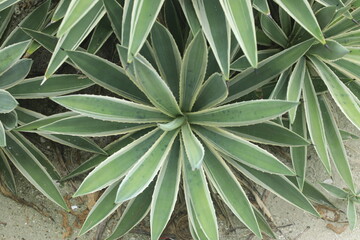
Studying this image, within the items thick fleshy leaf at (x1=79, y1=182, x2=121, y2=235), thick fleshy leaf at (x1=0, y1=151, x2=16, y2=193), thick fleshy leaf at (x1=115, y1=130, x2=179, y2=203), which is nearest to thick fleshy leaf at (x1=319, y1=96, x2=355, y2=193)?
thick fleshy leaf at (x1=115, y1=130, x2=179, y2=203)

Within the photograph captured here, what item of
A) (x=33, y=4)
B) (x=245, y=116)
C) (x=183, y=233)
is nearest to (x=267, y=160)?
(x=245, y=116)

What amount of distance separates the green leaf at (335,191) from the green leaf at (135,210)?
2.53 feet

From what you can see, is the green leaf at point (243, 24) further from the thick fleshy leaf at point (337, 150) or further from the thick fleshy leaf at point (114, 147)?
the thick fleshy leaf at point (337, 150)

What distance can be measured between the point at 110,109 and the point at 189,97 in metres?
0.26

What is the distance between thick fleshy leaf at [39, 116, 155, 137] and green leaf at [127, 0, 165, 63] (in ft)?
1.09

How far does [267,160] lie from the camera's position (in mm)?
1449

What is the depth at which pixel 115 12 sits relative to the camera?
5.19 feet

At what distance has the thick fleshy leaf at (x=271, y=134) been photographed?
1510 mm

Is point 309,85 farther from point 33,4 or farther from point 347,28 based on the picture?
point 33,4

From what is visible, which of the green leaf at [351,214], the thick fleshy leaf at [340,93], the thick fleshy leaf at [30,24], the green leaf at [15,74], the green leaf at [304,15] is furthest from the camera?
the green leaf at [351,214]

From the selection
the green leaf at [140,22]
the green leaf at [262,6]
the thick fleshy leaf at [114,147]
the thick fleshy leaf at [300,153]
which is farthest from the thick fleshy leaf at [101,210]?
the green leaf at [262,6]

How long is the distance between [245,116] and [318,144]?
0.41 m

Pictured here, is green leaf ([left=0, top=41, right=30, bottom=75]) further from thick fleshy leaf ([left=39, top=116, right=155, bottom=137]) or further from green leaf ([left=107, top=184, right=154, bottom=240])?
green leaf ([left=107, top=184, right=154, bottom=240])

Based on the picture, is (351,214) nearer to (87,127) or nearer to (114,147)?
(114,147)
